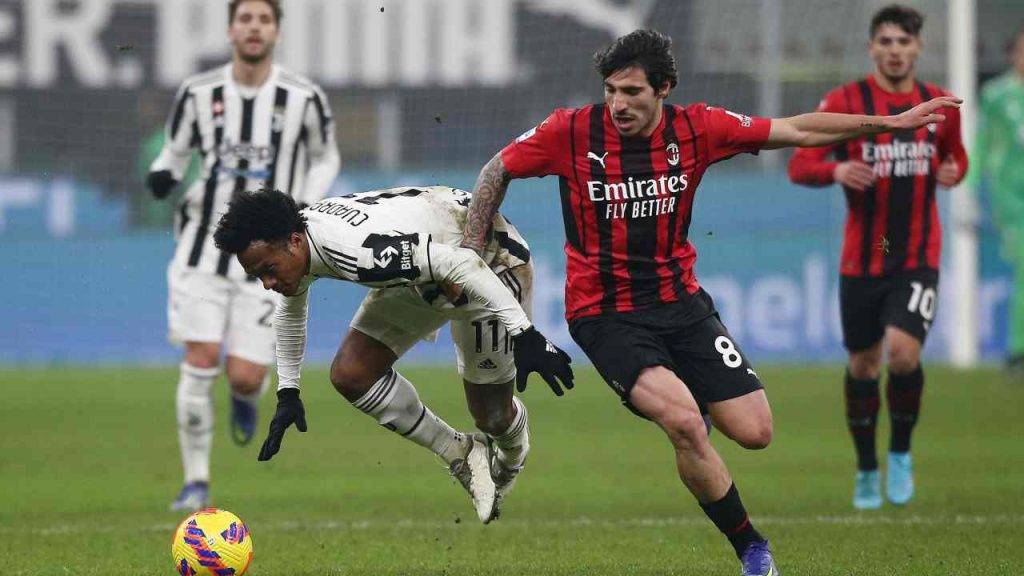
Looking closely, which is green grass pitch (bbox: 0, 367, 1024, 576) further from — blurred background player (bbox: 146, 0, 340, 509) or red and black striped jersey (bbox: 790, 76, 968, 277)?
red and black striped jersey (bbox: 790, 76, 968, 277)

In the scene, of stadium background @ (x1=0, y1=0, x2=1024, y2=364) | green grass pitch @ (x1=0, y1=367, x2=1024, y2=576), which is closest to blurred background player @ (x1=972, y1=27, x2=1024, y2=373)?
green grass pitch @ (x1=0, y1=367, x2=1024, y2=576)

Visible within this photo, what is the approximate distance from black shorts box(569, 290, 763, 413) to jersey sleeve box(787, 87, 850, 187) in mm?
2342

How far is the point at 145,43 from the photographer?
63.8 feet

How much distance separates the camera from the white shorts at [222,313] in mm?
9367

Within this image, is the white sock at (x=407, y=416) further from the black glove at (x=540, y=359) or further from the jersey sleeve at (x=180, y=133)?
the jersey sleeve at (x=180, y=133)

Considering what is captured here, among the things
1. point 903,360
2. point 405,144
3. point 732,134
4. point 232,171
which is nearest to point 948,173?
point 903,360

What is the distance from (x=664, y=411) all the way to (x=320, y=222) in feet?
5.10

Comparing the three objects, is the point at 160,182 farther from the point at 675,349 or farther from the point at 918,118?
the point at 918,118

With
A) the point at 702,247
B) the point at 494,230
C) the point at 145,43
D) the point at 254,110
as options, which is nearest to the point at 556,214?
the point at 702,247

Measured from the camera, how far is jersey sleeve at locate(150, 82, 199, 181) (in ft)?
31.2

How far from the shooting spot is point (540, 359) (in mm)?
6340

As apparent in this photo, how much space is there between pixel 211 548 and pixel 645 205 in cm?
219

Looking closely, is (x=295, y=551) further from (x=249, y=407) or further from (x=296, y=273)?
(x=249, y=407)

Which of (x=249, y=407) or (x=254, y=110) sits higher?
(x=254, y=110)
